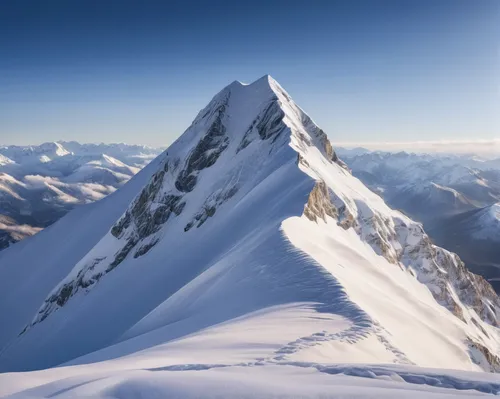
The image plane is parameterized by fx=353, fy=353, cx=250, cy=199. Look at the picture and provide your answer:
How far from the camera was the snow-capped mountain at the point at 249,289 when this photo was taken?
11117mm

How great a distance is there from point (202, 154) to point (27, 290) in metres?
72.8

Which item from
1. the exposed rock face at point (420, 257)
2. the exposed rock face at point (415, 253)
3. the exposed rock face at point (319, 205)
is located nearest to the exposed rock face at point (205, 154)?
the exposed rock face at point (420, 257)

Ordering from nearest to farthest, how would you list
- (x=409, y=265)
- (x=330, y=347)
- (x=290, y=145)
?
(x=330, y=347), (x=290, y=145), (x=409, y=265)

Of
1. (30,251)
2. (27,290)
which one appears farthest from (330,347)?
(30,251)

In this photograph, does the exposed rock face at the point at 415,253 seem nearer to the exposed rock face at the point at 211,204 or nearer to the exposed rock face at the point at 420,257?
the exposed rock face at the point at 420,257

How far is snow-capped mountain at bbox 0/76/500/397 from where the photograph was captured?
11117 millimetres

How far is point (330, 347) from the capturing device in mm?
14344

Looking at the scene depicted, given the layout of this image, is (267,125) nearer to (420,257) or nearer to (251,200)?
(251,200)

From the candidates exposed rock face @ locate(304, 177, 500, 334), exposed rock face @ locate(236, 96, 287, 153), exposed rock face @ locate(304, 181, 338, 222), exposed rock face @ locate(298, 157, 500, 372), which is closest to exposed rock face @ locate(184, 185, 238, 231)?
exposed rock face @ locate(236, 96, 287, 153)

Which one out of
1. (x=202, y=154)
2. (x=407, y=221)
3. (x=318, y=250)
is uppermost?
(x=202, y=154)

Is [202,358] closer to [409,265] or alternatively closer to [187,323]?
[187,323]

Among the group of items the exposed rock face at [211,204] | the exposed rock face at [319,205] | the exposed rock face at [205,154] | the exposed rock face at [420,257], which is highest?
the exposed rock face at [205,154]

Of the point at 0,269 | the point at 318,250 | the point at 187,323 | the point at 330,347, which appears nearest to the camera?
the point at 330,347

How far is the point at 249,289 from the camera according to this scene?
902 inches
